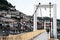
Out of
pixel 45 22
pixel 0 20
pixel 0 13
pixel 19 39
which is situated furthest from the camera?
pixel 45 22

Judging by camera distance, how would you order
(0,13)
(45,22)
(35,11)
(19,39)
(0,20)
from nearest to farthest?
(19,39), (35,11), (0,20), (0,13), (45,22)

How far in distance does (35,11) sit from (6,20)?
18.8 meters

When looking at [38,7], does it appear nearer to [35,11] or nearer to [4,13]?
[35,11]

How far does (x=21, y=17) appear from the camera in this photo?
6241cm

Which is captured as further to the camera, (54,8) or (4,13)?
(4,13)

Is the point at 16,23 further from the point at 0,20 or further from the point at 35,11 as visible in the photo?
the point at 35,11

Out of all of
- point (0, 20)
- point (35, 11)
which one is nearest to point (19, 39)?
point (35, 11)

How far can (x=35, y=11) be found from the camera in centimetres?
3538

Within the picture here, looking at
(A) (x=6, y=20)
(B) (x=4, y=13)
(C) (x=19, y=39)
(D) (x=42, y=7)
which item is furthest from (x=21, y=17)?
(C) (x=19, y=39)

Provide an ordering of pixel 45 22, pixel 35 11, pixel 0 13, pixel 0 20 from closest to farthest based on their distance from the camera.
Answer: pixel 35 11, pixel 0 20, pixel 0 13, pixel 45 22

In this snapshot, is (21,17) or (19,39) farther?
(21,17)


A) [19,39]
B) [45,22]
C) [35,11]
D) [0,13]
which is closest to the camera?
[19,39]

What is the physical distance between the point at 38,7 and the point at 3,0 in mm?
19362

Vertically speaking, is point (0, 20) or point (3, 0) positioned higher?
point (3, 0)
